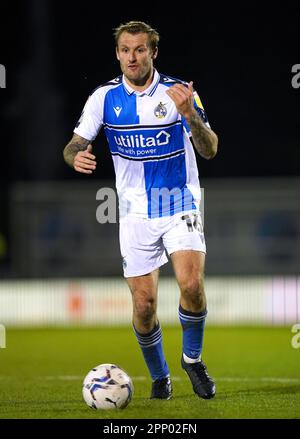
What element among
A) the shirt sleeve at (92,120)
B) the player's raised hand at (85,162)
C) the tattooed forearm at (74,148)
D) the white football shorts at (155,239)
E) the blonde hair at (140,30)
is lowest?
the white football shorts at (155,239)

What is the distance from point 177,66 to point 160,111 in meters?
18.8

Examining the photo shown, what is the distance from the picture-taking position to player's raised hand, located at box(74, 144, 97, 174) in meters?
7.51

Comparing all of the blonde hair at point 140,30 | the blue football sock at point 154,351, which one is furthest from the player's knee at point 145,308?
the blonde hair at point 140,30

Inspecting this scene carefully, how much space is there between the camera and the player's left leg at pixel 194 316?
770cm

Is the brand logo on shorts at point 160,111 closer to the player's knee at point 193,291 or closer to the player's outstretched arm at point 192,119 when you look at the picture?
the player's outstretched arm at point 192,119

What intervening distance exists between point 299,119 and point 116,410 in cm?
2636

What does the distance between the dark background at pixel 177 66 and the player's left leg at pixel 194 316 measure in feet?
59.1

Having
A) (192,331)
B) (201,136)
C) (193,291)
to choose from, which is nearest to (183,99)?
(201,136)

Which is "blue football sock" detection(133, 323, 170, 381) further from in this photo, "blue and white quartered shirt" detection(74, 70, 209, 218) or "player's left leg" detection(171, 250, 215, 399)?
"blue and white quartered shirt" detection(74, 70, 209, 218)

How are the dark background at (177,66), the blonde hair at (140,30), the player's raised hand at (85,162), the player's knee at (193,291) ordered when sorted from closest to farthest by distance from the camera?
1. the player's raised hand at (85,162)
2. the player's knee at (193,291)
3. the blonde hair at (140,30)
4. the dark background at (177,66)

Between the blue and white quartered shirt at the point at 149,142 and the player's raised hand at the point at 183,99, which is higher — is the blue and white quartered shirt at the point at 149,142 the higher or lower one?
the lower one

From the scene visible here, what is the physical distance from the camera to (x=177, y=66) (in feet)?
86.5

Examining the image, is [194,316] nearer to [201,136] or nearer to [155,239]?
[155,239]

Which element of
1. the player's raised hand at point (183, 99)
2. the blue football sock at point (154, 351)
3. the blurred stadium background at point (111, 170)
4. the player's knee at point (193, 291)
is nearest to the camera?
the player's raised hand at point (183, 99)
